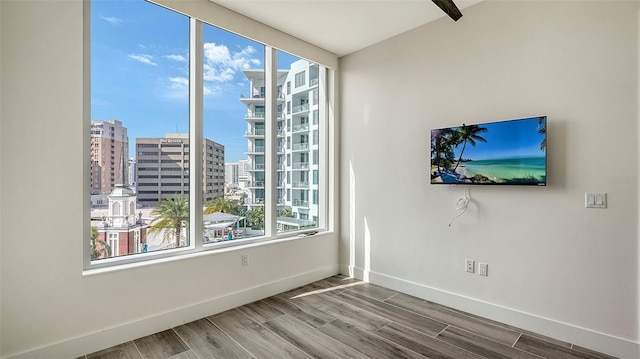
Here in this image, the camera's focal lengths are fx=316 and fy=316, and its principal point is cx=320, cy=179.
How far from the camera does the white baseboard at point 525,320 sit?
2.25 metres

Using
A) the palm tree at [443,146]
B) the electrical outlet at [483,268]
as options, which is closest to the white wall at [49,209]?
the palm tree at [443,146]

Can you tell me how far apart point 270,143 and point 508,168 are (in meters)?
2.33

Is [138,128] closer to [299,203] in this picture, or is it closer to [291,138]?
[291,138]

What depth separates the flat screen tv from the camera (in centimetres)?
249

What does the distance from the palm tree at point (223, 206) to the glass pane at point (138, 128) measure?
0.76 ft

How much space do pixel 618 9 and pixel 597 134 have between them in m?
0.88

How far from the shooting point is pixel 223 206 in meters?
3.21

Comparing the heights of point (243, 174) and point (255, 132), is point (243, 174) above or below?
below

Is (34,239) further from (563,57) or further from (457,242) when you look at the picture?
(563,57)

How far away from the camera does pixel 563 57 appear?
2.47 metres

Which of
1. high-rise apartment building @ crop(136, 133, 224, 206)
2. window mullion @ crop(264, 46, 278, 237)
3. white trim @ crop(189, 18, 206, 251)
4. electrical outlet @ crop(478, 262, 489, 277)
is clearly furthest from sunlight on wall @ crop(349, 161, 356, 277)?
white trim @ crop(189, 18, 206, 251)

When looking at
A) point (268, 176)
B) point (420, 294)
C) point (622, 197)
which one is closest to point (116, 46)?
point (268, 176)

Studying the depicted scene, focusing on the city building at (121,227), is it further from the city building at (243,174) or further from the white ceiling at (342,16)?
the white ceiling at (342,16)

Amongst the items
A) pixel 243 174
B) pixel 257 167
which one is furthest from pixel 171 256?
pixel 257 167
